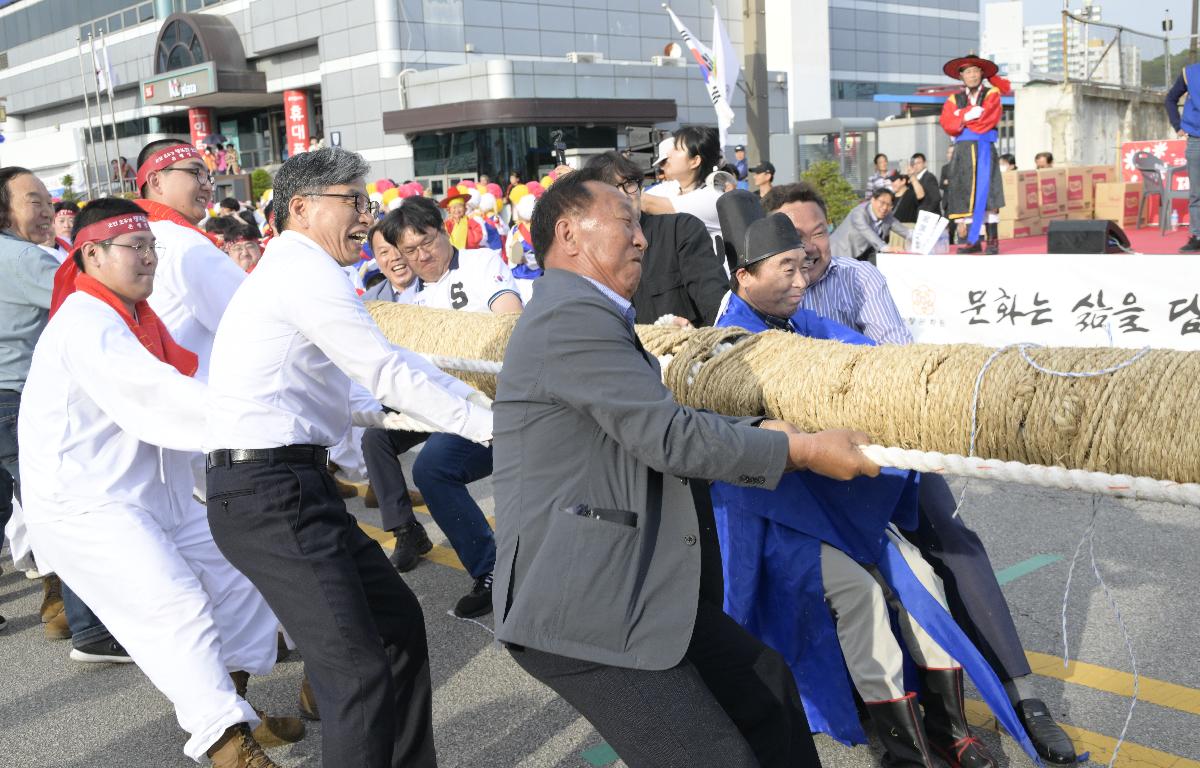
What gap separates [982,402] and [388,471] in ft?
12.0

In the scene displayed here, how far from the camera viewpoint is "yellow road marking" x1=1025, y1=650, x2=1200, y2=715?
3.72m

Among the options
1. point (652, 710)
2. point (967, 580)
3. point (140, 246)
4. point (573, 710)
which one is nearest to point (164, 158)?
point (140, 246)

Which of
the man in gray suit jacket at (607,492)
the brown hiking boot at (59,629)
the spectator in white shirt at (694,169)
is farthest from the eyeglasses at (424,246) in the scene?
the man in gray suit jacket at (607,492)

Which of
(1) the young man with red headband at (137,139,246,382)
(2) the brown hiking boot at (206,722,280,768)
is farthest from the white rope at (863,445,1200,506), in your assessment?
(1) the young man with red headband at (137,139,246,382)

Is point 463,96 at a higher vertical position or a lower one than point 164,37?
lower

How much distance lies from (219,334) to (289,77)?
40.3m

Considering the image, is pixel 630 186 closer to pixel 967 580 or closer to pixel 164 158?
pixel 967 580

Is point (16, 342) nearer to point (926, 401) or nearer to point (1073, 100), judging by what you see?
point (926, 401)

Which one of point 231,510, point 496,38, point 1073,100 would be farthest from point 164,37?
point 231,510

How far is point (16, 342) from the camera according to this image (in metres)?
5.37

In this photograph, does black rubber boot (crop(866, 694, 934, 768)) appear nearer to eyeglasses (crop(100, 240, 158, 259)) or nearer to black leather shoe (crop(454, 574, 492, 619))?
black leather shoe (crop(454, 574, 492, 619))

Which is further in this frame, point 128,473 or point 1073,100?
point 1073,100

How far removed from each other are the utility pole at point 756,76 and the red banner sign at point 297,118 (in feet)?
92.0

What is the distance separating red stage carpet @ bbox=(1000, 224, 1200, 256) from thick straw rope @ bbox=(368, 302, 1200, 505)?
36.1ft
